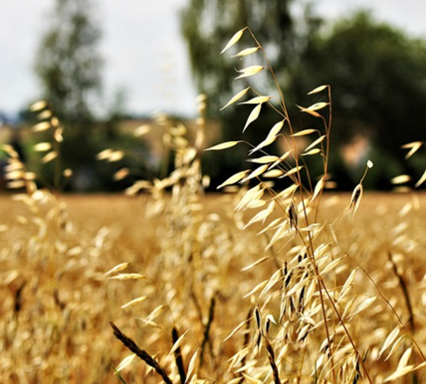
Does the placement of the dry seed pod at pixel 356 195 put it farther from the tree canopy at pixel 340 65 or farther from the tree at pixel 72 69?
the tree at pixel 72 69

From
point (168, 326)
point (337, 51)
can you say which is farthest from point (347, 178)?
point (168, 326)

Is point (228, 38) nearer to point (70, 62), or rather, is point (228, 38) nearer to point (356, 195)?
point (70, 62)

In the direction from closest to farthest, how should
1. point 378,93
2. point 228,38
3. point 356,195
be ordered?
point 356,195
point 228,38
point 378,93

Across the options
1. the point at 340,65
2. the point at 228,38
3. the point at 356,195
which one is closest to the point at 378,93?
the point at 340,65

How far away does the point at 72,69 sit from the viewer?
35781 mm

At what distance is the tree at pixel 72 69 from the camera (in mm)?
35781

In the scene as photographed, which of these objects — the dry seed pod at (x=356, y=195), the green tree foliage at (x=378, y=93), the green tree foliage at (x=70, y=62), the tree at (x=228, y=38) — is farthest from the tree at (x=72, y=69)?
the dry seed pod at (x=356, y=195)

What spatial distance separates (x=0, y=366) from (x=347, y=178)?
3096 centimetres

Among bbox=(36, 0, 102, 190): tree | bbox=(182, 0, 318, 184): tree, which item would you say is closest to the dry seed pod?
bbox=(182, 0, 318, 184): tree

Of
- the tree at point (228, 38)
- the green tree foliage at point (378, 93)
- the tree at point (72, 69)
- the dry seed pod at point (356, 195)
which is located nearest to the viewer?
the dry seed pod at point (356, 195)

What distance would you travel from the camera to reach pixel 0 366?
7.39ft

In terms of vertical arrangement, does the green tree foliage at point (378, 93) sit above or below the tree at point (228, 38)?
below

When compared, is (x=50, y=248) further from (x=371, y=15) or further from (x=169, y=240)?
(x=371, y=15)

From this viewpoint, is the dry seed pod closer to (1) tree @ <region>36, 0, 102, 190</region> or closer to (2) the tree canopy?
(2) the tree canopy
